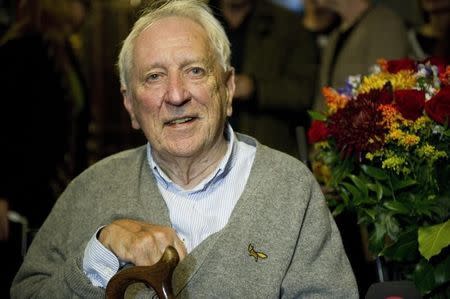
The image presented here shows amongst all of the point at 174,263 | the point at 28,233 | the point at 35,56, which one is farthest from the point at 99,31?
the point at 174,263

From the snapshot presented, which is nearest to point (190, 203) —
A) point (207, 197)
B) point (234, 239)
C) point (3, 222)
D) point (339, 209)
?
point (207, 197)

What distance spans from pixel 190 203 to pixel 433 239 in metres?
0.70

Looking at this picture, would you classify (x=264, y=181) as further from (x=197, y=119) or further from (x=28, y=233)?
(x=28, y=233)

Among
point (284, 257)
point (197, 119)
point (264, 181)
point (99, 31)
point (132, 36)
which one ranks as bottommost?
point (99, 31)

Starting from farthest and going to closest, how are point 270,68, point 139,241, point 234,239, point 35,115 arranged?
point 270,68
point 35,115
point 234,239
point 139,241

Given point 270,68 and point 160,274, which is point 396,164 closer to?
point 160,274

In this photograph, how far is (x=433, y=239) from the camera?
2.03 meters

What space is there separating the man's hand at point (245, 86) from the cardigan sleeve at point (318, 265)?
4.71 ft

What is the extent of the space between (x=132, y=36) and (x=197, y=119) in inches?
12.8

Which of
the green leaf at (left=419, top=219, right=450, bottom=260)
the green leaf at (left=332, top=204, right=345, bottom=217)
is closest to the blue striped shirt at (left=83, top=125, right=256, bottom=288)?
the green leaf at (left=332, top=204, right=345, bottom=217)

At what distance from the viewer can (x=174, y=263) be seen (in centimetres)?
166

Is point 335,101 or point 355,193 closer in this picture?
point 355,193

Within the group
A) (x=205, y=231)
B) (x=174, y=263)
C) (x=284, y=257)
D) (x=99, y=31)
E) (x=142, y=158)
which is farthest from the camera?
(x=99, y=31)

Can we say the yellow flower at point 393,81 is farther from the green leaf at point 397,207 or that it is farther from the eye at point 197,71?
the eye at point 197,71
